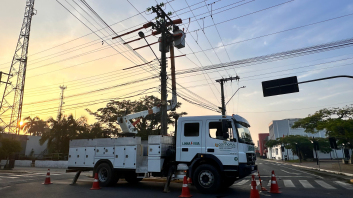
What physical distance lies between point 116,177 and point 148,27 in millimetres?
10170

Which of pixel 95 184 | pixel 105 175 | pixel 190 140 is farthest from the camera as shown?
pixel 105 175

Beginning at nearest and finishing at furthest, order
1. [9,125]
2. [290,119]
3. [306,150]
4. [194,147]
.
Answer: [194,147], [9,125], [306,150], [290,119]

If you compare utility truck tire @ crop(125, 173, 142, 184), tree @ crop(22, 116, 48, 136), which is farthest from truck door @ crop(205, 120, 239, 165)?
tree @ crop(22, 116, 48, 136)

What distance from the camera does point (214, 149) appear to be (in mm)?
8875

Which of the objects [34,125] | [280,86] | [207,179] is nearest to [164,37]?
[280,86]

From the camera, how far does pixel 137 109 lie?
39.5m

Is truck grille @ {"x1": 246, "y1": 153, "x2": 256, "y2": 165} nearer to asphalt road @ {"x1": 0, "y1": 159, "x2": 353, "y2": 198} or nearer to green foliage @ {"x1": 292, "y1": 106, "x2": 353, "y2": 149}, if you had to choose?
asphalt road @ {"x1": 0, "y1": 159, "x2": 353, "y2": 198}

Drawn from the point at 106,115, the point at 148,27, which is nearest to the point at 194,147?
the point at 148,27

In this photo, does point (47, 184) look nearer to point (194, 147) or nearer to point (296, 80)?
point (194, 147)

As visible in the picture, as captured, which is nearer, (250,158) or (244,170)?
(244,170)

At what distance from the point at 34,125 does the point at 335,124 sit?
69.9 meters

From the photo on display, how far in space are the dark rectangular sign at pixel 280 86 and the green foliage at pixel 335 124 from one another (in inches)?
617

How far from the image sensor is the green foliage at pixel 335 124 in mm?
25328

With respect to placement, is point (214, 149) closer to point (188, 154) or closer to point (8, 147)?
point (188, 154)
